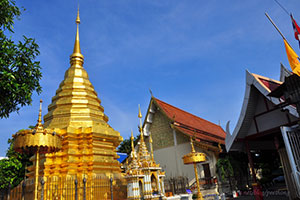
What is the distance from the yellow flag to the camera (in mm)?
6932

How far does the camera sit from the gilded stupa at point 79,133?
9.75 metres

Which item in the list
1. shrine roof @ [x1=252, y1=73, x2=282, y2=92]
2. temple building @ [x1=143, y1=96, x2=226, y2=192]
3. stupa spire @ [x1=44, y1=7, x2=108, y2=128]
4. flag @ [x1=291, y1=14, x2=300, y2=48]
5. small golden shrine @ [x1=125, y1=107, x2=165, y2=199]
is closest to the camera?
flag @ [x1=291, y1=14, x2=300, y2=48]

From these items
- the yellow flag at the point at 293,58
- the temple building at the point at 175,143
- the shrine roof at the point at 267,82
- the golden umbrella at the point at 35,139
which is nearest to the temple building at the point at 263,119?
the shrine roof at the point at 267,82

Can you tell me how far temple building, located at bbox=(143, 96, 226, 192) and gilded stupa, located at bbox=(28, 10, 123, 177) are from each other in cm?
633

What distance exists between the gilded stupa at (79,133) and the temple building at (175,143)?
633cm

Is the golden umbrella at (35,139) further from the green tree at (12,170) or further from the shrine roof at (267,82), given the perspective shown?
the green tree at (12,170)

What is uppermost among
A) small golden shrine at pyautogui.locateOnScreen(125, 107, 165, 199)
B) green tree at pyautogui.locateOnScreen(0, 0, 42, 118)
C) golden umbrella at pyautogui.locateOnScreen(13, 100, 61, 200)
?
green tree at pyautogui.locateOnScreen(0, 0, 42, 118)

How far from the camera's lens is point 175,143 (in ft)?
57.8

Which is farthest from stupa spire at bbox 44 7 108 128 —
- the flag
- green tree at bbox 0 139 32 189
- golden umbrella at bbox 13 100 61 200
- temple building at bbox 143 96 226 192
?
green tree at bbox 0 139 32 189

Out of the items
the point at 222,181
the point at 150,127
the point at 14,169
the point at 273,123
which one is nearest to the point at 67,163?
the point at 273,123

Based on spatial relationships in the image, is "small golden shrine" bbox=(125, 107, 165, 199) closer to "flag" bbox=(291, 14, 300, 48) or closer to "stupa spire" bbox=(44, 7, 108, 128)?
"stupa spire" bbox=(44, 7, 108, 128)

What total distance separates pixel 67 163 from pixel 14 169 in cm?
1193

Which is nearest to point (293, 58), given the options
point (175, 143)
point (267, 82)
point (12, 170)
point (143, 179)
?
point (267, 82)

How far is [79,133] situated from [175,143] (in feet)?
29.4
